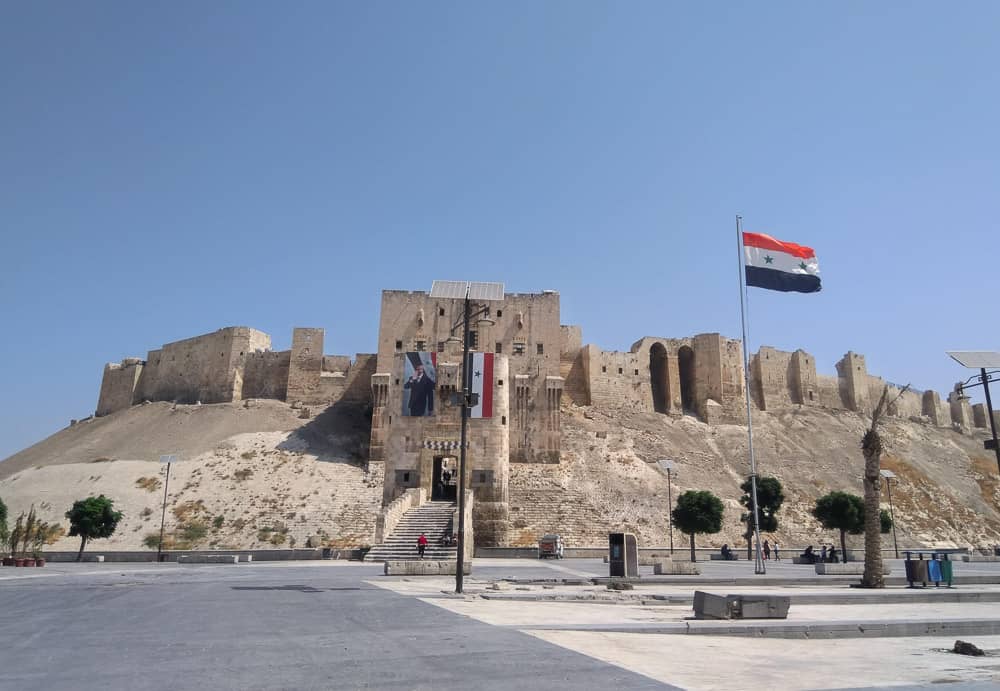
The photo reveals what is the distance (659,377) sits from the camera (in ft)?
217

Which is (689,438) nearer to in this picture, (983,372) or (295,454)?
(295,454)

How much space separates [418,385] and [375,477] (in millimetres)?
11621

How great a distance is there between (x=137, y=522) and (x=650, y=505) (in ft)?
103

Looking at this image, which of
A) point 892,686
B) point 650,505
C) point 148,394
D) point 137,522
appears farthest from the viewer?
point 148,394

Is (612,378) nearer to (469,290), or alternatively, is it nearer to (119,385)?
(469,290)

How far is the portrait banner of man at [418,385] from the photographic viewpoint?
122 ft

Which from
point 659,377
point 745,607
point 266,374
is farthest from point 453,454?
point 659,377

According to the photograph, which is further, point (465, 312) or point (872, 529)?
point (465, 312)

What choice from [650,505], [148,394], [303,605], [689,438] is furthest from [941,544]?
[148,394]

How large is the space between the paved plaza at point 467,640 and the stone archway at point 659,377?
158ft

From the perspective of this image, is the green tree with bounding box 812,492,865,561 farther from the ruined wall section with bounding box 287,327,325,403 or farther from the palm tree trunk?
the ruined wall section with bounding box 287,327,325,403

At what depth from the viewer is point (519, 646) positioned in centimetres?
805

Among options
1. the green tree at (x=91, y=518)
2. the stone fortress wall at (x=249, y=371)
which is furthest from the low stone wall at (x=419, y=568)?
the stone fortress wall at (x=249, y=371)

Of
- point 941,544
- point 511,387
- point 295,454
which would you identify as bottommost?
point 941,544
